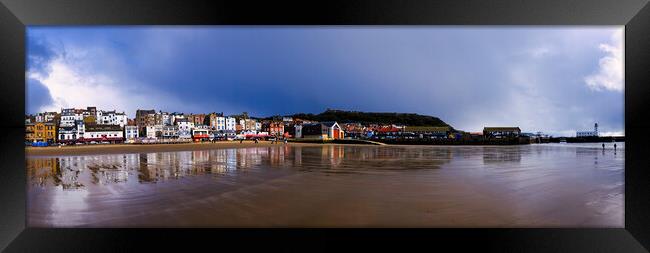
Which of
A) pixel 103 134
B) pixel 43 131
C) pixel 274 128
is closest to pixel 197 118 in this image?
pixel 274 128

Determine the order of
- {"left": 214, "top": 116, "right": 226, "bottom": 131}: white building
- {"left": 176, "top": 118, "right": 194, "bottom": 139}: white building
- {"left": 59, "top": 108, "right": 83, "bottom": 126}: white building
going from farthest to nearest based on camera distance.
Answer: {"left": 214, "top": 116, "right": 226, "bottom": 131}: white building
{"left": 176, "top": 118, "right": 194, "bottom": 139}: white building
{"left": 59, "top": 108, "right": 83, "bottom": 126}: white building

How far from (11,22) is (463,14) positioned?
212 inches

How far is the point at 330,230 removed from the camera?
11.4ft

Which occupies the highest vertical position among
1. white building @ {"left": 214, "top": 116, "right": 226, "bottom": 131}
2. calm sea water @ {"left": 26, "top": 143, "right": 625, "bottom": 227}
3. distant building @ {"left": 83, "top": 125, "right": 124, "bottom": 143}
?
white building @ {"left": 214, "top": 116, "right": 226, "bottom": 131}

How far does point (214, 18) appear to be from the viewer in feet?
11.8

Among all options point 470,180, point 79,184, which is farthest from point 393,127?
point 79,184

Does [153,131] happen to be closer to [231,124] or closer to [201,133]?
[201,133]

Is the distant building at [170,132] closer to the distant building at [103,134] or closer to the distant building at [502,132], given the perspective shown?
the distant building at [103,134]

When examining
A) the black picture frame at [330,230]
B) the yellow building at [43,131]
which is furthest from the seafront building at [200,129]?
the black picture frame at [330,230]

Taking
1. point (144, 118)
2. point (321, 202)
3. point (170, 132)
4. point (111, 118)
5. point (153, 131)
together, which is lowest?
point (321, 202)

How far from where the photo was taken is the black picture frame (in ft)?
10.8

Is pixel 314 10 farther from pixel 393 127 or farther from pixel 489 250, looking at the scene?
pixel 393 127

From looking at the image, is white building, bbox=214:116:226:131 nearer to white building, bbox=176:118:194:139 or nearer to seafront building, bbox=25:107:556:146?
seafront building, bbox=25:107:556:146

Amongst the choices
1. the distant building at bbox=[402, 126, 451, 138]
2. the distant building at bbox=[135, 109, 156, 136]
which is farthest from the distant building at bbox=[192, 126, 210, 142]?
the distant building at bbox=[402, 126, 451, 138]
